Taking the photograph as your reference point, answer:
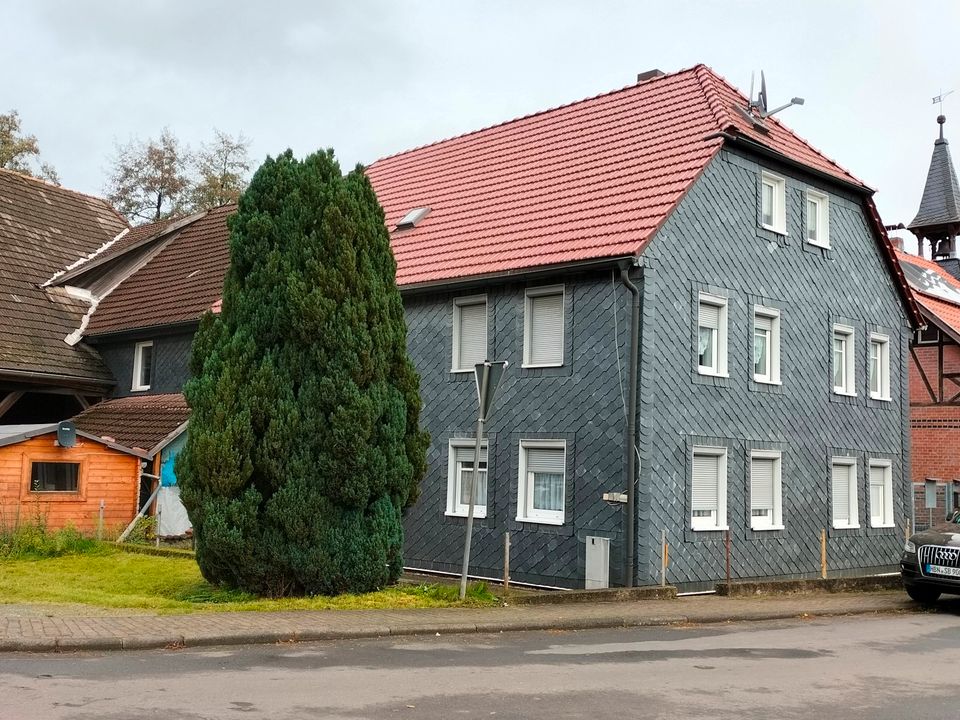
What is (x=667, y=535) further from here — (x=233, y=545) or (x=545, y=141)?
(x=545, y=141)

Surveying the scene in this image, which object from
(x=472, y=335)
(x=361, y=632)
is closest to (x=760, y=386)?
(x=472, y=335)

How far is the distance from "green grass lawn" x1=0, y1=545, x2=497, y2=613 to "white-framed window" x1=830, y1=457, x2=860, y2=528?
10020mm

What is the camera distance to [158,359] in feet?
87.6

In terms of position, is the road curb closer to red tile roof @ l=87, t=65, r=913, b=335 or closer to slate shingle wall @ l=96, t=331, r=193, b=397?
red tile roof @ l=87, t=65, r=913, b=335

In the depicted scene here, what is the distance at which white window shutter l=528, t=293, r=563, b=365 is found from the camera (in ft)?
61.0

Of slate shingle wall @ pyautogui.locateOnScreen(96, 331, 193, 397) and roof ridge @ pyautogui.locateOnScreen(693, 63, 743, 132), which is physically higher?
roof ridge @ pyautogui.locateOnScreen(693, 63, 743, 132)

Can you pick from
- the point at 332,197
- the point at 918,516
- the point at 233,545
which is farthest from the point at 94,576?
the point at 918,516

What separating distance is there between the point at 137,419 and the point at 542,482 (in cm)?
1079

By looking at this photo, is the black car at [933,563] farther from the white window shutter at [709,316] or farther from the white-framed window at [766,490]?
the white window shutter at [709,316]

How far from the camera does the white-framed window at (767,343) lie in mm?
19922

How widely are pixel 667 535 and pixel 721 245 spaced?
5426 millimetres

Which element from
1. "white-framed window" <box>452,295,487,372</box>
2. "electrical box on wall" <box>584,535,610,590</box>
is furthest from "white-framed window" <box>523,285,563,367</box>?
"electrical box on wall" <box>584,535,610,590</box>

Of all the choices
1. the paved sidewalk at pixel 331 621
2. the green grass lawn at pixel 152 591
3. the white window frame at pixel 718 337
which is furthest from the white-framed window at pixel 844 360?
the green grass lawn at pixel 152 591

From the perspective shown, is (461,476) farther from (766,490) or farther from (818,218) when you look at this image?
(818,218)
